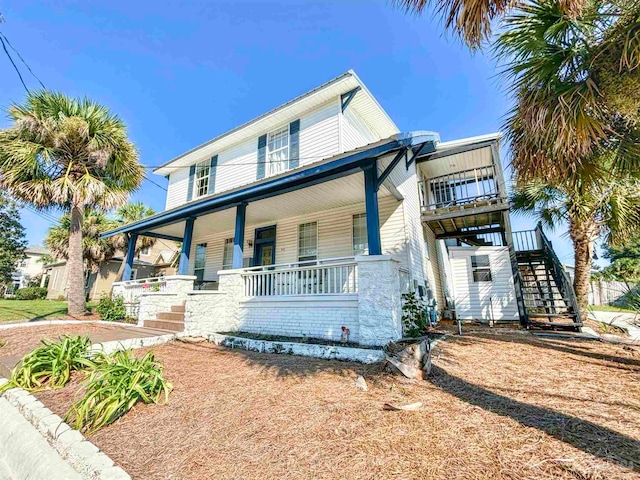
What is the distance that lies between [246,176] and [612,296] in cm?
2497

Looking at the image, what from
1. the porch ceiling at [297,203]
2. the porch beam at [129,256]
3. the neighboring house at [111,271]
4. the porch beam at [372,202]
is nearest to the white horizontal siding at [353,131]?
the porch ceiling at [297,203]

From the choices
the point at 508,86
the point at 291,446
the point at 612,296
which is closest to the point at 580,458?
the point at 291,446

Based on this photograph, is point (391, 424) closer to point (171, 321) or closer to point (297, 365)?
point (297, 365)

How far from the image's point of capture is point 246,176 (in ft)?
35.3

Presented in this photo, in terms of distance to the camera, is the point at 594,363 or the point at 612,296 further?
the point at 612,296

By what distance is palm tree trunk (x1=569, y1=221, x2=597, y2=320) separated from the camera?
932 centimetres

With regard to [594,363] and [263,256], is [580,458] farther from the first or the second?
[263,256]

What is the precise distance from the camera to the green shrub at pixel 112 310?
1060 cm

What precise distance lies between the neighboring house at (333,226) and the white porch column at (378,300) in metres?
0.02

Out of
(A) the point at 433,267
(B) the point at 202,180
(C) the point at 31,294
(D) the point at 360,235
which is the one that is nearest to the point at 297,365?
(D) the point at 360,235

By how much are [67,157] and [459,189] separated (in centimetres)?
1470

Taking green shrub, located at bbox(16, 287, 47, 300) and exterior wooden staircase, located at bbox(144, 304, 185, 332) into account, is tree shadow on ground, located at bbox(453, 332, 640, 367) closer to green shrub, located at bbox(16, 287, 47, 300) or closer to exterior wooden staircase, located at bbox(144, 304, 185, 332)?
exterior wooden staircase, located at bbox(144, 304, 185, 332)

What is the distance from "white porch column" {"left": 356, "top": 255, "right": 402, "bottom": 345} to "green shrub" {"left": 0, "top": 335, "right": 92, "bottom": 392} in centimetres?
454

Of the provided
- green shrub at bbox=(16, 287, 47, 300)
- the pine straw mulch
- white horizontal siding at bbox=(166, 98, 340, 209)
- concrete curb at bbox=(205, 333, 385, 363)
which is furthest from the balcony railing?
green shrub at bbox=(16, 287, 47, 300)
